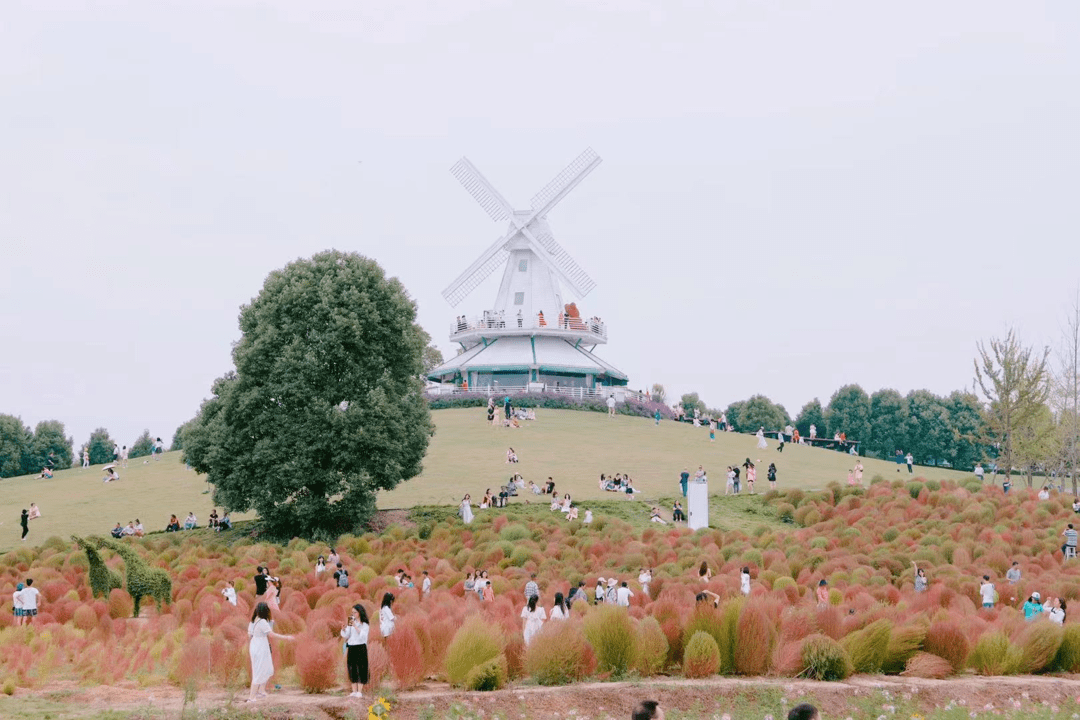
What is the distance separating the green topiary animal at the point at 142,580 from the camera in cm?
2745

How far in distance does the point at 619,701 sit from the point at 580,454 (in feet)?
135

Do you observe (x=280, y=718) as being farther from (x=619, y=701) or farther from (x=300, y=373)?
(x=300, y=373)

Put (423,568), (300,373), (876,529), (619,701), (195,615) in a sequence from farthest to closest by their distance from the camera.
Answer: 1. (300,373)
2. (876,529)
3. (423,568)
4. (195,615)
5. (619,701)

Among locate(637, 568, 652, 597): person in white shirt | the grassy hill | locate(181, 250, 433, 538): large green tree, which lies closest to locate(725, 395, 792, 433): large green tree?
the grassy hill

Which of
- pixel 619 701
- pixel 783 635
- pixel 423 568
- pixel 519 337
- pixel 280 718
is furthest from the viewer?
pixel 519 337

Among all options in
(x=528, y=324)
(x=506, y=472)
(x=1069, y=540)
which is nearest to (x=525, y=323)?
(x=528, y=324)

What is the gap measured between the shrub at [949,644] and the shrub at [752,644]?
3.19 m

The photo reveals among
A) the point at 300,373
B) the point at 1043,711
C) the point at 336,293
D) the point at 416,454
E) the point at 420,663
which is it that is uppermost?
the point at 336,293

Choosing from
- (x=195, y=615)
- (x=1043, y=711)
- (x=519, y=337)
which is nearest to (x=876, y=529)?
(x=1043, y=711)

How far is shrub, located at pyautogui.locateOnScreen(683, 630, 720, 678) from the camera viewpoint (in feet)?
59.4

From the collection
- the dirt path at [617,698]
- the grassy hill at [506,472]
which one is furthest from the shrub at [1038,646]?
the grassy hill at [506,472]

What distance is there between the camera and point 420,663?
17.0 m

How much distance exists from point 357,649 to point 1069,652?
13.3 metres

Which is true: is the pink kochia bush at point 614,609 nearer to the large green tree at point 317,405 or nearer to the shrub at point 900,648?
the shrub at point 900,648
